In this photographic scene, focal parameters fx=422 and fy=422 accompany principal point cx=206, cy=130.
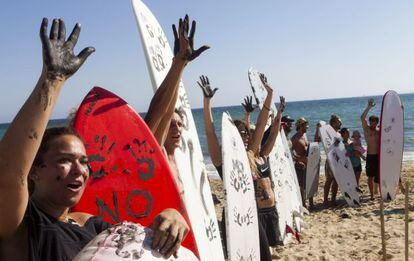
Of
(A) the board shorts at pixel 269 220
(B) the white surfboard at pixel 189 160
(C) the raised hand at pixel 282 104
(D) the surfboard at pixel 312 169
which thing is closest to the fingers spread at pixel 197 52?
(B) the white surfboard at pixel 189 160

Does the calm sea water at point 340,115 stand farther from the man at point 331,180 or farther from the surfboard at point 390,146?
the surfboard at point 390,146

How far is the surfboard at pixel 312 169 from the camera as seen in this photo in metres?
7.71

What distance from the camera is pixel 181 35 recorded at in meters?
2.33

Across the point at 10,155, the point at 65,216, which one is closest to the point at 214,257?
the point at 65,216

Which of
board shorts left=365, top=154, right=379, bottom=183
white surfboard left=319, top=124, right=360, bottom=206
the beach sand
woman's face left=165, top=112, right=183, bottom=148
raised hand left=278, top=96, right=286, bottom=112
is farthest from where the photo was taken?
board shorts left=365, top=154, right=379, bottom=183

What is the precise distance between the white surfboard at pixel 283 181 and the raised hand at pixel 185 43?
3191mm

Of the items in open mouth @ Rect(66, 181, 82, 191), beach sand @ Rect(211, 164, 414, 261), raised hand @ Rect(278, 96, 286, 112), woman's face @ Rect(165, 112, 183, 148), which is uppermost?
raised hand @ Rect(278, 96, 286, 112)

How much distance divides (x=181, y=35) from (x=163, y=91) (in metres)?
0.34

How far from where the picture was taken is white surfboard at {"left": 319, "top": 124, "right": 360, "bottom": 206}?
7648mm

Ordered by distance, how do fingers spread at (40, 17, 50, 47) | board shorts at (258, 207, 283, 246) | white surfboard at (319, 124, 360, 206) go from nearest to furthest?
1. fingers spread at (40, 17, 50, 47)
2. board shorts at (258, 207, 283, 246)
3. white surfboard at (319, 124, 360, 206)

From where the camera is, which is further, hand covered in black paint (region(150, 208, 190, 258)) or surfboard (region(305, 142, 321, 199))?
surfboard (region(305, 142, 321, 199))

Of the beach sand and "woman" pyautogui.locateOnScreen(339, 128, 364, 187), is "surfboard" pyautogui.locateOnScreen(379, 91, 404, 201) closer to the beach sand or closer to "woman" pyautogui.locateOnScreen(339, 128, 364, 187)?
the beach sand

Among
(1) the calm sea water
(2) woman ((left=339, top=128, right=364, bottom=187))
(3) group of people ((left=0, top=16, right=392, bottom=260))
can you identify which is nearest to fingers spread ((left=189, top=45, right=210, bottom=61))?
(3) group of people ((left=0, top=16, right=392, bottom=260))

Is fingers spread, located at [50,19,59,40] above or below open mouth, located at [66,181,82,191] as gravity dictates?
above
